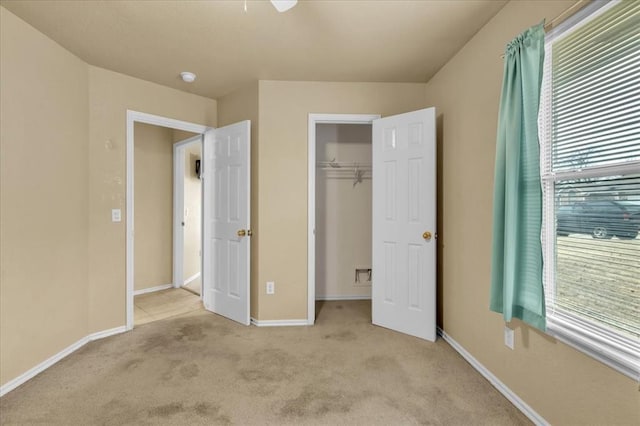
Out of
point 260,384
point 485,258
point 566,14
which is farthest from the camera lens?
point 485,258

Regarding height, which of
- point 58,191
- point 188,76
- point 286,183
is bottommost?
point 58,191

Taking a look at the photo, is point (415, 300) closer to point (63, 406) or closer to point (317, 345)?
point (317, 345)

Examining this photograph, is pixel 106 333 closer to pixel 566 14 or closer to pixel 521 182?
pixel 521 182

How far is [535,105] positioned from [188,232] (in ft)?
15.1

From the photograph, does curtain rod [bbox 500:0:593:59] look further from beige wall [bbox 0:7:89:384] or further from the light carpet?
beige wall [bbox 0:7:89:384]

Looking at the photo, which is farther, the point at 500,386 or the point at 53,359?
the point at 53,359

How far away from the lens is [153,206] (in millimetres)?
4426

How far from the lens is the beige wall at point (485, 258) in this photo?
1434 millimetres

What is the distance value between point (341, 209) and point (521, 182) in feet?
8.34

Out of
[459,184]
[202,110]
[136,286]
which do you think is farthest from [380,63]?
[136,286]

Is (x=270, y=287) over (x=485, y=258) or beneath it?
beneath

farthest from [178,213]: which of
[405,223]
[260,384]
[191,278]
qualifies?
[405,223]

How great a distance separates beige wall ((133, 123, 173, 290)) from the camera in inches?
168

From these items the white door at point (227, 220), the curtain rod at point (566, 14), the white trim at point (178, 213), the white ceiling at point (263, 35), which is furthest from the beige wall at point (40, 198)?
the curtain rod at point (566, 14)
